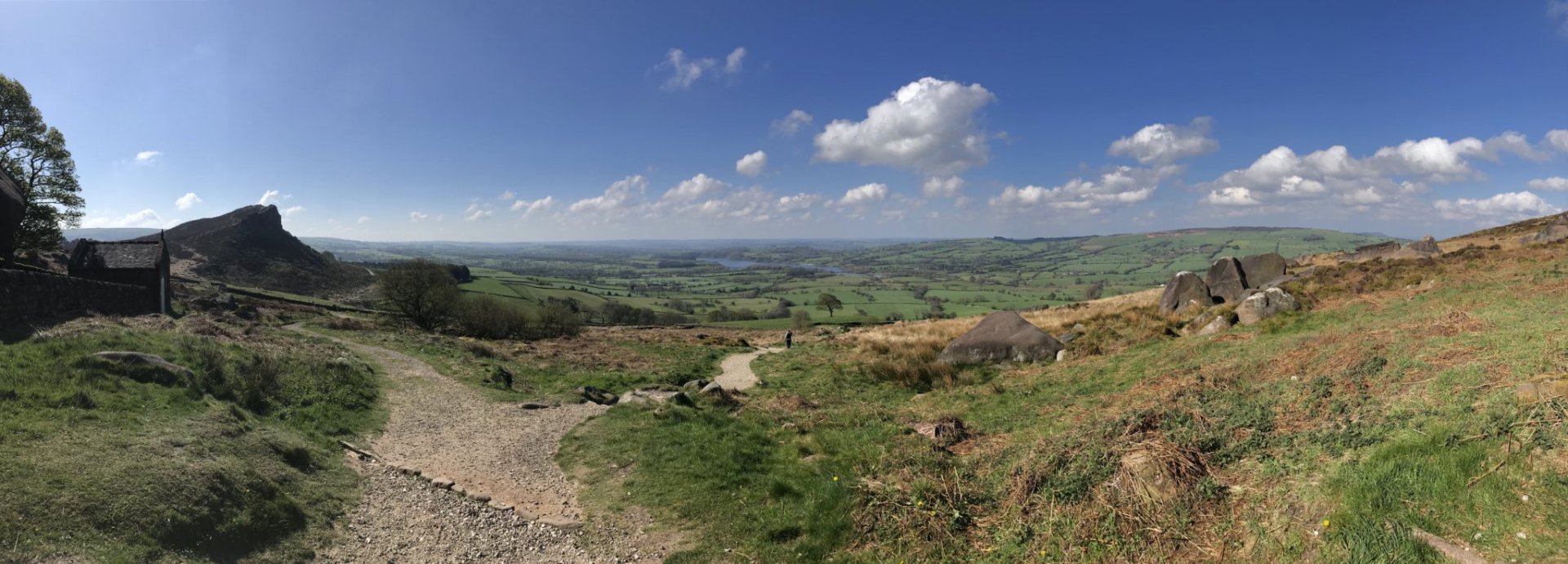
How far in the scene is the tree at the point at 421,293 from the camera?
152 ft

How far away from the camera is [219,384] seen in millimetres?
13258

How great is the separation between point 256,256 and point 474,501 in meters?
106

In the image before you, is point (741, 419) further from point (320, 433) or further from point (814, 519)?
point (320, 433)

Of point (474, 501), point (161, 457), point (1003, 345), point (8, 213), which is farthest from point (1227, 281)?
point (8, 213)

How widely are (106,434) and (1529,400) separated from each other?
1948 cm

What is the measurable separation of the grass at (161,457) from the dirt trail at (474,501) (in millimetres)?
711

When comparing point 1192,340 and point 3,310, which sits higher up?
point 3,310

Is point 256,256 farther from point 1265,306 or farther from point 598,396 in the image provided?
point 1265,306

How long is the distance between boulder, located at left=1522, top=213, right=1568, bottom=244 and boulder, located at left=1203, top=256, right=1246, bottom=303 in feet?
43.3

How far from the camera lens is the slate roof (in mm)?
28406

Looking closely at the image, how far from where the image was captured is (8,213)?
23.8 metres

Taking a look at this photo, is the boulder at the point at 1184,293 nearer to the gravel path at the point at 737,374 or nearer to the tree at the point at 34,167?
the gravel path at the point at 737,374

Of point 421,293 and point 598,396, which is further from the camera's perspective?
point 421,293

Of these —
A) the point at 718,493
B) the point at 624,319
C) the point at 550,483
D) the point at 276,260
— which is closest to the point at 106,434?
the point at 550,483
